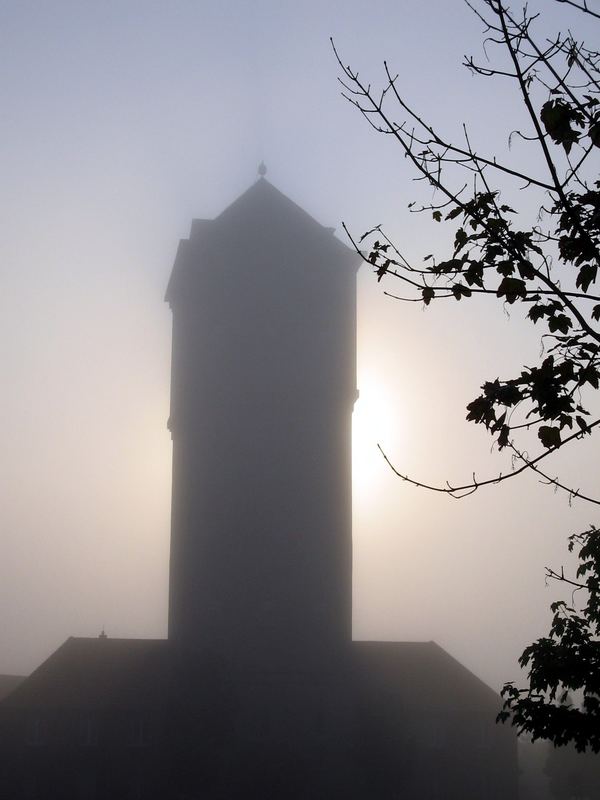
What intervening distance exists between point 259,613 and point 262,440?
846 centimetres

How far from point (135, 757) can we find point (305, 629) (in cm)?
1046

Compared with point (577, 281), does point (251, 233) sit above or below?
above

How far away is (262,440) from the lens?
56.1 metres

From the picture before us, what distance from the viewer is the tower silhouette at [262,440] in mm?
54750

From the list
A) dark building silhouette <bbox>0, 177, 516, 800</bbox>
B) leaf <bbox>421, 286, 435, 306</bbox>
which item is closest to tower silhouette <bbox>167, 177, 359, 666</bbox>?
dark building silhouette <bbox>0, 177, 516, 800</bbox>

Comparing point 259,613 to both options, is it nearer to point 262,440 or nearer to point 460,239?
point 262,440

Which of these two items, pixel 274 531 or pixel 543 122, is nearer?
pixel 543 122

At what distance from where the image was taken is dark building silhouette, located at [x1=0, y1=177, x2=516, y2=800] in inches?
2116

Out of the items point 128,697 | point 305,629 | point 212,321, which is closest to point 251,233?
point 212,321

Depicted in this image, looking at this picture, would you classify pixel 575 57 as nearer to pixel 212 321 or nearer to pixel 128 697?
pixel 212 321

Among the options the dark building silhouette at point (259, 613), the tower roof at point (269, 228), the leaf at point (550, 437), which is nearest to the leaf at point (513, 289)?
the leaf at point (550, 437)

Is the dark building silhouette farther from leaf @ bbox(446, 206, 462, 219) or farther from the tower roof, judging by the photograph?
leaf @ bbox(446, 206, 462, 219)

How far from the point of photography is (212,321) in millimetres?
56656

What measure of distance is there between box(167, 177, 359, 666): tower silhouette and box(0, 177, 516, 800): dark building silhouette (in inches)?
2.9
